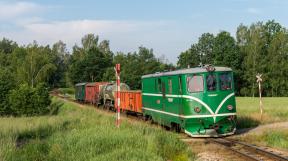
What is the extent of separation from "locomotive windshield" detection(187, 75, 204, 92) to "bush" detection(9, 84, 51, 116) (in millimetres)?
33977

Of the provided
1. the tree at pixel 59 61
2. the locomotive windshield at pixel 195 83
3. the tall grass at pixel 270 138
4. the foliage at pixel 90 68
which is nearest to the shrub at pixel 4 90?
Result: the locomotive windshield at pixel 195 83

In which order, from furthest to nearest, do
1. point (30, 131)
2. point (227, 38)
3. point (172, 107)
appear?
point (227, 38) → point (30, 131) → point (172, 107)

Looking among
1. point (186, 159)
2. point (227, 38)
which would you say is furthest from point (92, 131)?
point (227, 38)

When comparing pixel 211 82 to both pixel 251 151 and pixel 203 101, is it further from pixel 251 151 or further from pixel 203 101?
pixel 251 151

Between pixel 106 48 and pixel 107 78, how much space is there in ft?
116

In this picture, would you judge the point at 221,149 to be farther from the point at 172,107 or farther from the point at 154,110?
the point at 154,110

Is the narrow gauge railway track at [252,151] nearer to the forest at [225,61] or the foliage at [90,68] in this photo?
the forest at [225,61]

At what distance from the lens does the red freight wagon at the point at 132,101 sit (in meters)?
26.6

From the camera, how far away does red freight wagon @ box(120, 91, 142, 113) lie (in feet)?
87.2

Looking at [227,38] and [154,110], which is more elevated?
[227,38]

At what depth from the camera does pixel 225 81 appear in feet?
54.5

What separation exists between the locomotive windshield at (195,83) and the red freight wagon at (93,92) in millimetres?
26265

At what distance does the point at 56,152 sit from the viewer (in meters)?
11.8

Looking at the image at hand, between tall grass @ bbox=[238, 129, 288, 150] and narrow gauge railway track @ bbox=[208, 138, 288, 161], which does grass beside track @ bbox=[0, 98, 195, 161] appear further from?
tall grass @ bbox=[238, 129, 288, 150]
